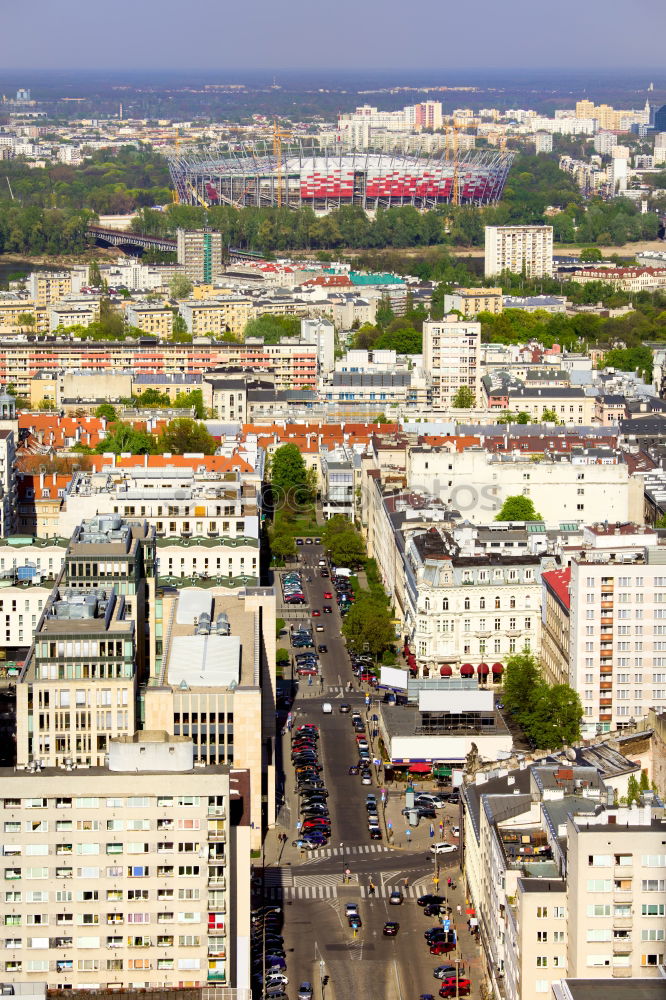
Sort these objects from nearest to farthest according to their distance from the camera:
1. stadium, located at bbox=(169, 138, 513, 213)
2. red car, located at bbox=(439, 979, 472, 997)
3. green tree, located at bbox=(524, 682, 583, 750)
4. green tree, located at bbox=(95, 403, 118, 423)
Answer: red car, located at bbox=(439, 979, 472, 997) → green tree, located at bbox=(524, 682, 583, 750) → green tree, located at bbox=(95, 403, 118, 423) → stadium, located at bbox=(169, 138, 513, 213)

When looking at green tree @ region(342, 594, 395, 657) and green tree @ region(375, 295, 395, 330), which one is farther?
green tree @ region(375, 295, 395, 330)

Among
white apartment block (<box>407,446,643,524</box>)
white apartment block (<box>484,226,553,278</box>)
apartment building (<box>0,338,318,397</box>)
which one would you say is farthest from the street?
white apartment block (<box>484,226,553,278</box>)

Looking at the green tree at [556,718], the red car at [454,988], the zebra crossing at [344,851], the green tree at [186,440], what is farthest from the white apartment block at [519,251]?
the red car at [454,988]

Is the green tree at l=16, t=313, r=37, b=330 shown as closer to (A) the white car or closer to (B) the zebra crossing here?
(B) the zebra crossing

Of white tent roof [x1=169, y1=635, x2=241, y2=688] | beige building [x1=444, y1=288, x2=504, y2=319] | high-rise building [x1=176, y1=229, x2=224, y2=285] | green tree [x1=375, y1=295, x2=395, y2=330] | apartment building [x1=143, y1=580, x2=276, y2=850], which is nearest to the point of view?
apartment building [x1=143, y1=580, x2=276, y2=850]

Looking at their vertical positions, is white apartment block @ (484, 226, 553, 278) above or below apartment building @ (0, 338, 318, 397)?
below

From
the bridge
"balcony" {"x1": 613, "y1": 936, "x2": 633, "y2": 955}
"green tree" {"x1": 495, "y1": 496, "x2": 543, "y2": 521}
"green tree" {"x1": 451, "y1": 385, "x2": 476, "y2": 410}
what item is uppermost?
"balcony" {"x1": 613, "y1": 936, "x2": 633, "y2": 955}

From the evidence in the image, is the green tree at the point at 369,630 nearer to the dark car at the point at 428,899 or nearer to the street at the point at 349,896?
the street at the point at 349,896

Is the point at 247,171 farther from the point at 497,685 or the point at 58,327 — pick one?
the point at 497,685
